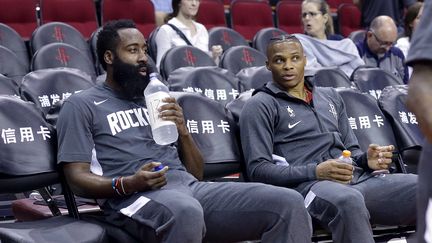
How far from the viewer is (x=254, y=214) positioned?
3211 mm

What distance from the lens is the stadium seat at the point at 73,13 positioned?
665 cm

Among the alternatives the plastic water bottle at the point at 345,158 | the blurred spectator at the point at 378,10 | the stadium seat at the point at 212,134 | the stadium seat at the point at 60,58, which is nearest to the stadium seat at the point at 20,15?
the stadium seat at the point at 60,58

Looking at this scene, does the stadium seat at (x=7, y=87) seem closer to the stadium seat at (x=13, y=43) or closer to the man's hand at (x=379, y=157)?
the stadium seat at (x=13, y=43)

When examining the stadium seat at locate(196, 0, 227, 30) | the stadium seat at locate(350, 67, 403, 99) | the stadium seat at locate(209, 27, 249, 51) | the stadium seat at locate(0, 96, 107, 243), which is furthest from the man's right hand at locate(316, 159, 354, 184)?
the stadium seat at locate(196, 0, 227, 30)

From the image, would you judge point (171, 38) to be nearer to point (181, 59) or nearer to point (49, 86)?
point (181, 59)

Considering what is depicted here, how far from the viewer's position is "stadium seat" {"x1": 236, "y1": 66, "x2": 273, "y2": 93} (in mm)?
5098

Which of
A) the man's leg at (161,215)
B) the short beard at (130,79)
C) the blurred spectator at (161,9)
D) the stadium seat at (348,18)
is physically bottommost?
the stadium seat at (348,18)

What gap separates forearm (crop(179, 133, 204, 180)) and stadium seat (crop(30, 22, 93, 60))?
2.45 meters

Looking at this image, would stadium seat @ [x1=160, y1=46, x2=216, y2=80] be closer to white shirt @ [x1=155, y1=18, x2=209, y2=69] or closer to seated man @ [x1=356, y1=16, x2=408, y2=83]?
white shirt @ [x1=155, y1=18, x2=209, y2=69]

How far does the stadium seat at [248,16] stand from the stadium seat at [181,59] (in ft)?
7.67

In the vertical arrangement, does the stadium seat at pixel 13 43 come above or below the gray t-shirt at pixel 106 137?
below

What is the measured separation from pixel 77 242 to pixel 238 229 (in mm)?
649

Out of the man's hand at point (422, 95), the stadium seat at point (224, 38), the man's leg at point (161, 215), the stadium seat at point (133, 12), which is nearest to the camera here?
the man's hand at point (422, 95)

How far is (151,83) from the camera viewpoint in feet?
11.8
